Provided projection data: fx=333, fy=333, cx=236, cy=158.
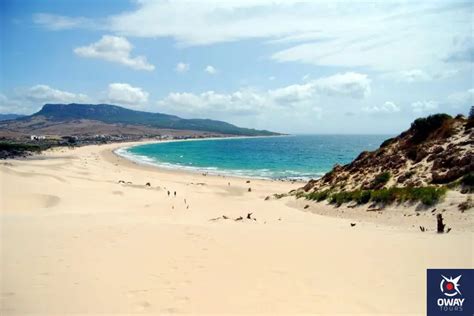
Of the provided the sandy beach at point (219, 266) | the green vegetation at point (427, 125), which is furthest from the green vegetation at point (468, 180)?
the green vegetation at point (427, 125)

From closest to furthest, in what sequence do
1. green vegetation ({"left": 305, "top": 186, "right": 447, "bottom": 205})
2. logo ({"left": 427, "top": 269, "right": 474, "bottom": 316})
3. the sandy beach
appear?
the sandy beach
logo ({"left": 427, "top": 269, "right": 474, "bottom": 316})
green vegetation ({"left": 305, "top": 186, "right": 447, "bottom": 205})

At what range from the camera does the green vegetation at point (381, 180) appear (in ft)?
70.1

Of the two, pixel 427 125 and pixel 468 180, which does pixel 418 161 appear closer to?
pixel 427 125

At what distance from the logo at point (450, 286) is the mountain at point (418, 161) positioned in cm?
1008

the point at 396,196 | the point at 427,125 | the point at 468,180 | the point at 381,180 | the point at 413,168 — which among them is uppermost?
the point at 427,125

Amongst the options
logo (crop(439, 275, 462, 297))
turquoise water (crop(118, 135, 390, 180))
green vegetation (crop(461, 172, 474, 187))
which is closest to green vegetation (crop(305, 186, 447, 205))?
green vegetation (crop(461, 172, 474, 187))

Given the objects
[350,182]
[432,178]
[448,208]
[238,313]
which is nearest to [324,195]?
[350,182]

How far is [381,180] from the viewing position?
852 inches

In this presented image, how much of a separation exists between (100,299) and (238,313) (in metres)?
2.70

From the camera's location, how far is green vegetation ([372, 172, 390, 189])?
70.1 feet

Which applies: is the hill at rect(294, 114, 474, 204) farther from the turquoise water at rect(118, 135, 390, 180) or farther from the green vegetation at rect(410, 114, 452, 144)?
the turquoise water at rect(118, 135, 390, 180)

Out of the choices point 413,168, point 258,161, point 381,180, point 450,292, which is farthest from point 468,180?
point 258,161

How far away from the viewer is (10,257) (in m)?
8.72

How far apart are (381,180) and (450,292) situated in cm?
1525
